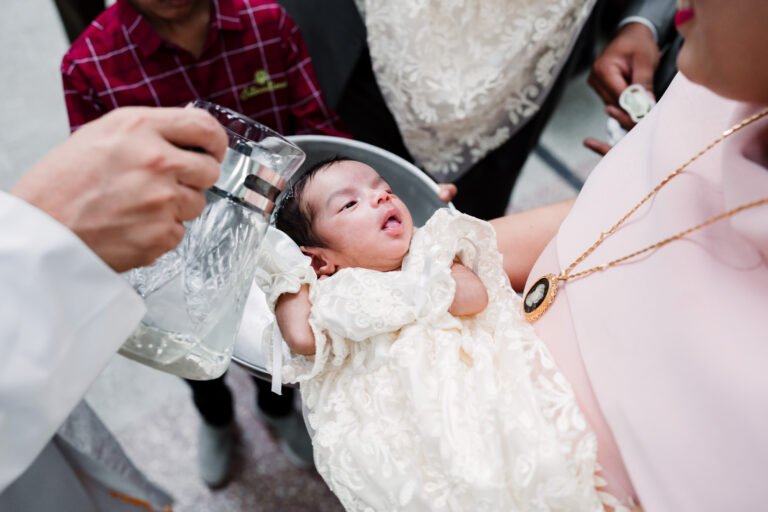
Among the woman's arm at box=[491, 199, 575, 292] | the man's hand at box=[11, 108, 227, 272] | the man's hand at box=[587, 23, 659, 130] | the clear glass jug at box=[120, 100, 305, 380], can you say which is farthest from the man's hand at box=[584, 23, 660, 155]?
the man's hand at box=[11, 108, 227, 272]

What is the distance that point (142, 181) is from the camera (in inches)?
19.5

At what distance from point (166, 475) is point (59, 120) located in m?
1.30

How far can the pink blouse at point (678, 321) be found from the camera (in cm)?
53

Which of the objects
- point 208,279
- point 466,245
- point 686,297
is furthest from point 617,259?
point 208,279

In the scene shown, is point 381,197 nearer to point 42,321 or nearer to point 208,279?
point 208,279

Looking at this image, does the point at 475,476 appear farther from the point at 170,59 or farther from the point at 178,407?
the point at 178,407

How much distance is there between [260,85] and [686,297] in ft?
3.00

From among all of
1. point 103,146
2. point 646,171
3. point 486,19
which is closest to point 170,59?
point 486,19

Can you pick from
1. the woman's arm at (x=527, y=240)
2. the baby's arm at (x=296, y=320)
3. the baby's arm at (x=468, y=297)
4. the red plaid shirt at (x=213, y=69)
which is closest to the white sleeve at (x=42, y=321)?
the baby's arm at (x=296, y=320)

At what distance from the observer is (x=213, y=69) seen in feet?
3.87

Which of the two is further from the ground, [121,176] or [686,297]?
[121,176]

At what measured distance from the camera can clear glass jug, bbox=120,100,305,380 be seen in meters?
0.64

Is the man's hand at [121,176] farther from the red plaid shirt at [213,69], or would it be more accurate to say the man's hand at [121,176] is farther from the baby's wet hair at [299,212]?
the red plaid shirt at [213,69]

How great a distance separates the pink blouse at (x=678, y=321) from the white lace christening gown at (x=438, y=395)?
44 millimetres
